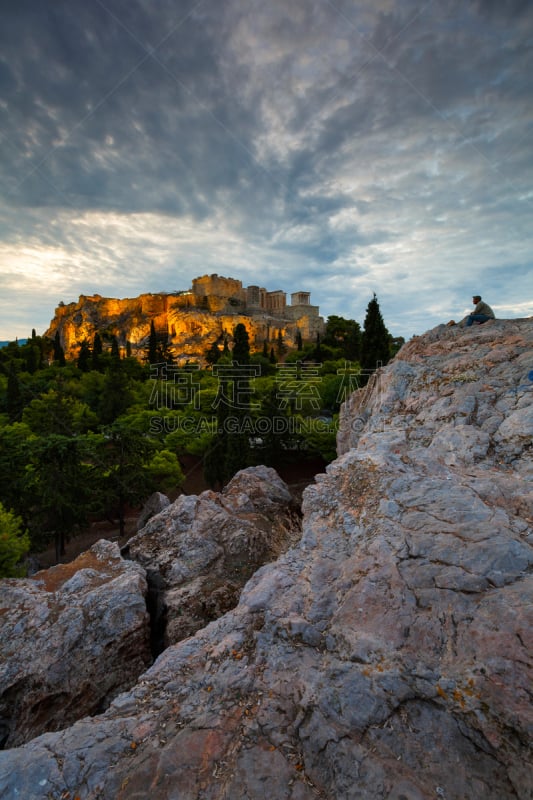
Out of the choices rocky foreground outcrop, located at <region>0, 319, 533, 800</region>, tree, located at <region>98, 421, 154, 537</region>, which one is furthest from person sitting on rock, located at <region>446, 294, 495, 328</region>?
tree, located at <region>98, 421, 154, 537</region>

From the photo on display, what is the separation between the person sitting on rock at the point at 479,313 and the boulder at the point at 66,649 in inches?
437

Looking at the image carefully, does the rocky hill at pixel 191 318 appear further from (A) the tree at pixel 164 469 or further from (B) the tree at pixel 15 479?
(B) the tree at pixel 15 479

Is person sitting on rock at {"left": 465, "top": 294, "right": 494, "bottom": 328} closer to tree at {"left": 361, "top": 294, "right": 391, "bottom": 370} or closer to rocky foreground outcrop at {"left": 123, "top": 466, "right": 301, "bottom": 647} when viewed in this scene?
rocky foreground outcrop at {"left": 123, "top": 466, "right": 301, "bottom": 647}

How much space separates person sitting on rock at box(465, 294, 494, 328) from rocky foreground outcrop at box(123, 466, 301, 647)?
7854 millimetres

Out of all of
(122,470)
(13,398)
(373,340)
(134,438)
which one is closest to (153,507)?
(122,470)

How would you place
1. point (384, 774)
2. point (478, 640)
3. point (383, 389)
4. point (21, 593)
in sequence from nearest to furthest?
point (384, 774) → point (478, 640) → point (21, 593) → point (383, 389)

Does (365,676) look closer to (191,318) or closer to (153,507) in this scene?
(153,507)

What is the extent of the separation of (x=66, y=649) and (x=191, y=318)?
80.2 meters

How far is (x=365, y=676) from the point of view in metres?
3.39

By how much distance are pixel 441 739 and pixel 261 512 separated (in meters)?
8.74

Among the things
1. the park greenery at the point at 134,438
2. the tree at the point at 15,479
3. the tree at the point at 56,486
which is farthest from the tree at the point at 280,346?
the tree at the point at 15,479

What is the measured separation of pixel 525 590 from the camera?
335cm

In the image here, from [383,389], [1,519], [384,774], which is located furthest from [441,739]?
[1,519]

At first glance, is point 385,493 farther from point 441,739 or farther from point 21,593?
point 21,593
